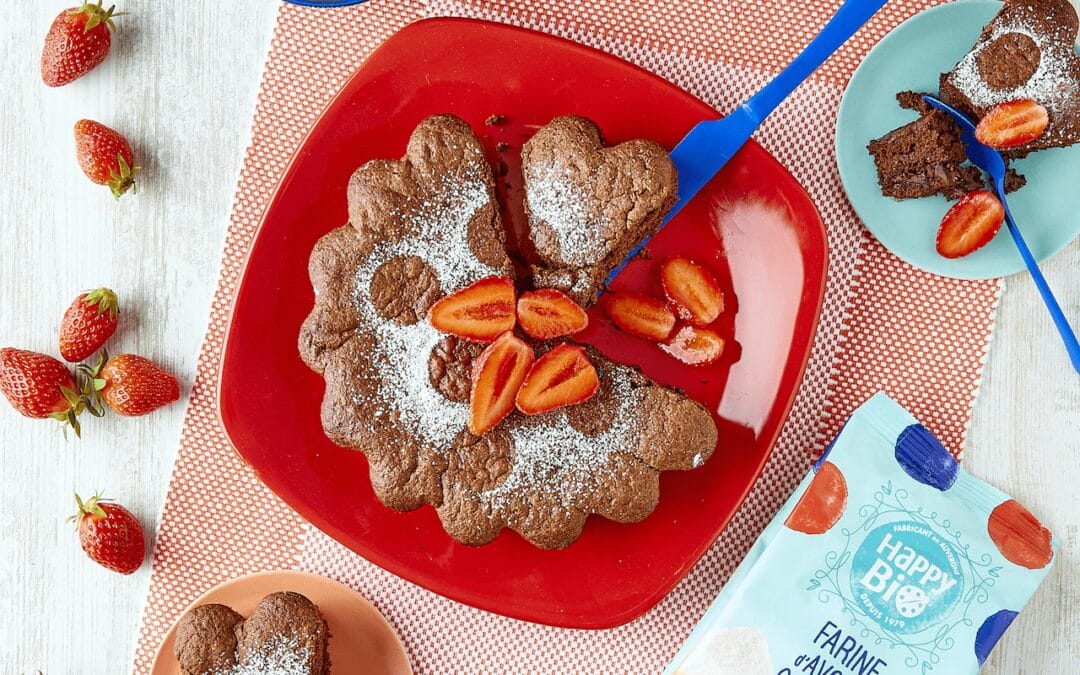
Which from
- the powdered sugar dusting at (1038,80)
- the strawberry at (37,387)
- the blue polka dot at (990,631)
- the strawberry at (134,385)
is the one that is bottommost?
the strawberry at (37,387)

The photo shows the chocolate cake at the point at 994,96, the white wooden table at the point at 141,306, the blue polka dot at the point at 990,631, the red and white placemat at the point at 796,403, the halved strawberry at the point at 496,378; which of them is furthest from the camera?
the white wooden table at the point at 141,306

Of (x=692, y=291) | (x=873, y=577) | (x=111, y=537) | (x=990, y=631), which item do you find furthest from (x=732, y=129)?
(x=111, y=537)

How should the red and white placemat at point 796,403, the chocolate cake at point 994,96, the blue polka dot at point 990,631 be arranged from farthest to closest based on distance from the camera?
1. the red and white placemat at point 796,403
2. the blue polka dot at point 990,631
3. the chocolate cake at point 994,96

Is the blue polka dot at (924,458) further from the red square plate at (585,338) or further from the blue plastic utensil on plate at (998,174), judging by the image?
the blue plastic utensil on plate at (998,174)

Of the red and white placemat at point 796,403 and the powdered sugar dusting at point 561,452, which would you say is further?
the red and white placemat at point 796,403

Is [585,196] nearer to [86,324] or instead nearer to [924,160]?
[924,160]

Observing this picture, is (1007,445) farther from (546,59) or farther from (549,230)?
(546,59)

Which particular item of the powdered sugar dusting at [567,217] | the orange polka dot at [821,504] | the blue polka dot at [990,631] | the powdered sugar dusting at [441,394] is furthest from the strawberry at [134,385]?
the blue polka dot at [990,631]

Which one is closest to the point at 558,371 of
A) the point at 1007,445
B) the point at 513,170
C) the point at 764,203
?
the point at 513,170
